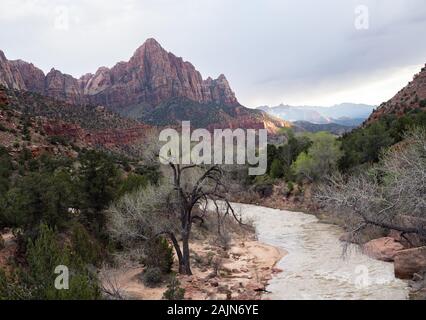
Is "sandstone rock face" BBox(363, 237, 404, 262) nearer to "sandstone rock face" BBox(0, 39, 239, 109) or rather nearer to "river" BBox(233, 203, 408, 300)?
"river" BBox(233, 203, 408, 300)

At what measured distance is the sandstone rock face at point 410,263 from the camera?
571 inches

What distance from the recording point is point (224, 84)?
571ft

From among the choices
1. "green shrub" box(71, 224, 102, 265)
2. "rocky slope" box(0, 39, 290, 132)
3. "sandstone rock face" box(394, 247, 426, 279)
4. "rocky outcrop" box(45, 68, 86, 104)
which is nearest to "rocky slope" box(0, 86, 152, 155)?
"green shrub" box(71, 224, 102, 265)

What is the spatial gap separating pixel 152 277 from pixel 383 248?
1050 cm

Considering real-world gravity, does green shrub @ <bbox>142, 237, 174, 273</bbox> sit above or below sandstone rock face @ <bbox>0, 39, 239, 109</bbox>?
below

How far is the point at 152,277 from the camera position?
617 inches

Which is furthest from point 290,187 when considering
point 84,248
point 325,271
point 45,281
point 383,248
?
point 45,281

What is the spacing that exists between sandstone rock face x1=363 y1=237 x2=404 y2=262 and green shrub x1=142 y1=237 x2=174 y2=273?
30.6 feet

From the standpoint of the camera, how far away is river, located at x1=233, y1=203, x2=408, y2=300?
13.9 m

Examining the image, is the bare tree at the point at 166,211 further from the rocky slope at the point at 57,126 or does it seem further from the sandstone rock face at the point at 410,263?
the rocky slope at the point at 57,126

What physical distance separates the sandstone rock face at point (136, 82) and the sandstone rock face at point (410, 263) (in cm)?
12418

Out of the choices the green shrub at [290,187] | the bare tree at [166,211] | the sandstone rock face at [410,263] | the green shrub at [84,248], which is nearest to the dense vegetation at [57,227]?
the green shrub at [84,248]

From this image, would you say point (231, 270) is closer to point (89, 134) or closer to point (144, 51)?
point (89, 134)

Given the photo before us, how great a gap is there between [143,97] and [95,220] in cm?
13034
